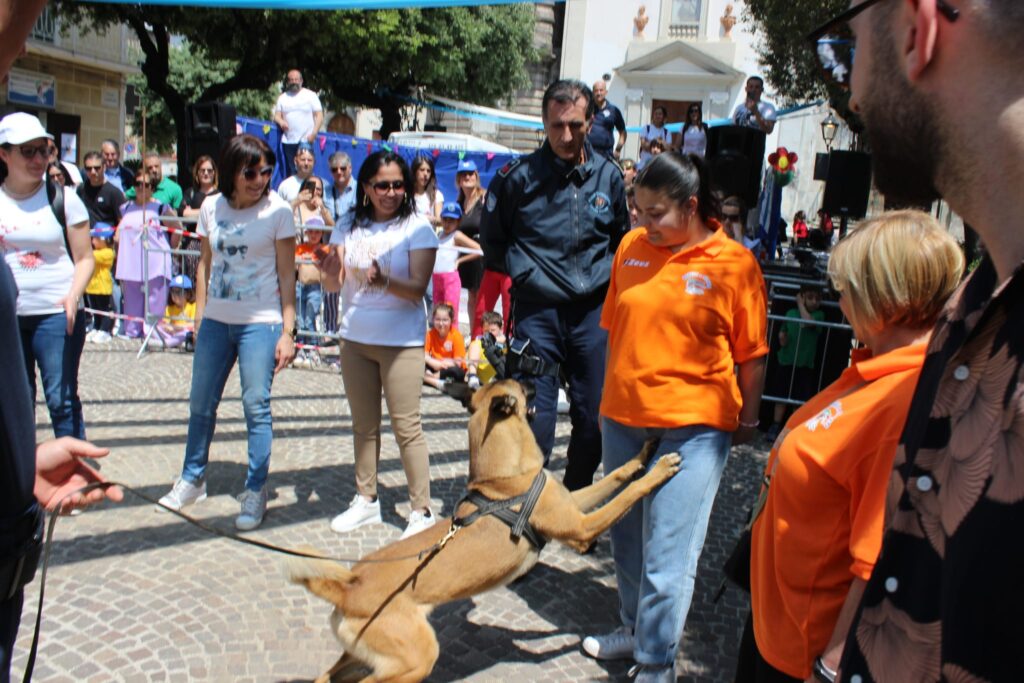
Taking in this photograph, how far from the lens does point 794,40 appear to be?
16281 mm

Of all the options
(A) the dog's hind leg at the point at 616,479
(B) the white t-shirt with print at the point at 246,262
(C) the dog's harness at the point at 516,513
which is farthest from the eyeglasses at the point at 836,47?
(B) the white t-shirt with print at the point at 246,262

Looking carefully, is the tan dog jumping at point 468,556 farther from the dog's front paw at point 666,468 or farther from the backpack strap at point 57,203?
the backpack strap at point 57,203

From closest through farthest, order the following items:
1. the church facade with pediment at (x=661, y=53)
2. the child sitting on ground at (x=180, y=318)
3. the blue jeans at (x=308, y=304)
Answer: the blue jeans at (x=308, y=304), the child sitting on ground at (x=180, y=318), the church facade with pediment at (x=661, y=53)

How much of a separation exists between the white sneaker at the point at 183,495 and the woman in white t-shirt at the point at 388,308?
0.96 meters

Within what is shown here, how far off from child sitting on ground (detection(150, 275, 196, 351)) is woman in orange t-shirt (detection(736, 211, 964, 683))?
832 centimetres

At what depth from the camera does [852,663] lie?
1.09m

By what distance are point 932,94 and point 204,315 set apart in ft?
14.2

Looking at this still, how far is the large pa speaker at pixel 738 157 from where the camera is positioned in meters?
10.3

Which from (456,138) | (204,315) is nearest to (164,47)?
(456,138)

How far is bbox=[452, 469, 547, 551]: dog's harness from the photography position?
3.04 m

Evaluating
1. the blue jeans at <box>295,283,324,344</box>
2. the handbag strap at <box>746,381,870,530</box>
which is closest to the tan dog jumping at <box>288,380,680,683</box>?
the handbag strap at <box>746,381,870,530</box>

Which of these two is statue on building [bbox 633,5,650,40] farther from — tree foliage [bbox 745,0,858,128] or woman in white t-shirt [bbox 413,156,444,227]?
woman in white t-shirt [bbox 413,156,444,227]

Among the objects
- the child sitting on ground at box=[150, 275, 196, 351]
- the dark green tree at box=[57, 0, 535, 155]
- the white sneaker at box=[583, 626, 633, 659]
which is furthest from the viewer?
the dark green tree at box=[57, 0, 535, 155]

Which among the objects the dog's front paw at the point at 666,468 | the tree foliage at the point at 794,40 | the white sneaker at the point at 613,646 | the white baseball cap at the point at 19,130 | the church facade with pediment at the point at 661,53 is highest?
the church facade with pediment at the point at 661,53
